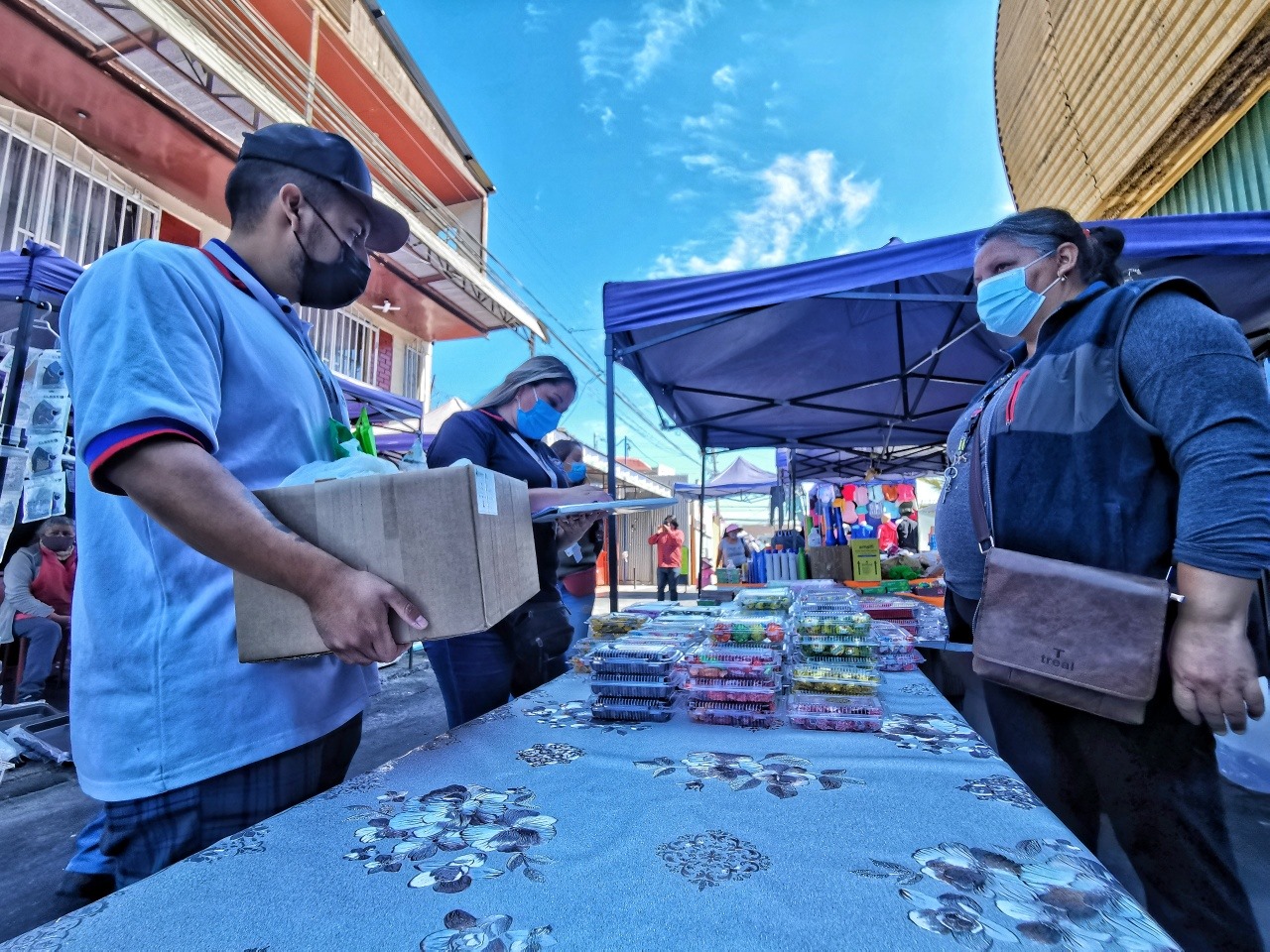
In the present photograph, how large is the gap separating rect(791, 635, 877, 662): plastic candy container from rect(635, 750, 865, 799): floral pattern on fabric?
1.84 ft

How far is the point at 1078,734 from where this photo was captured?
1.25 m

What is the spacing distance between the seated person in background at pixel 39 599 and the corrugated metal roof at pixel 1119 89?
894 centimetres

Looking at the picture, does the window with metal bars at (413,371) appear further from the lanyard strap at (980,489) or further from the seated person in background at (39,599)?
the lanyard strap at (980,489)

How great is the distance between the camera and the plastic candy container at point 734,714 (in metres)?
1.27

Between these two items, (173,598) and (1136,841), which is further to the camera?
(1136,841)

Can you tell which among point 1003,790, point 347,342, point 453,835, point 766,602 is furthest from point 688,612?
point 347,342

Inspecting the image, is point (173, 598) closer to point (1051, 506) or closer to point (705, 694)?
point (705, 694)

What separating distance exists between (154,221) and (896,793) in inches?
340

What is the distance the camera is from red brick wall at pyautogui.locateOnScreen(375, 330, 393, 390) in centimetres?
995

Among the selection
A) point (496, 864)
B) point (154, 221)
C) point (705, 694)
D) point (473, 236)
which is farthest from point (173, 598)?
point (473, 236)

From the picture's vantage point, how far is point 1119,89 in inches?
187

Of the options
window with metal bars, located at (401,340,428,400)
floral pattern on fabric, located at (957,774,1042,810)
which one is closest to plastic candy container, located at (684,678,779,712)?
floral pattern on fabric, located at (957,774,1042,810)

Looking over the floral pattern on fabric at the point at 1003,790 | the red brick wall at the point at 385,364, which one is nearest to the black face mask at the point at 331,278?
the floral pattern on fabric at the point at 1003,790

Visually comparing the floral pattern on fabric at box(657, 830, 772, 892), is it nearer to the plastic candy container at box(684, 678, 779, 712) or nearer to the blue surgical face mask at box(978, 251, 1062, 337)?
the plastic candy container at box(684, 678, 779, 712)
